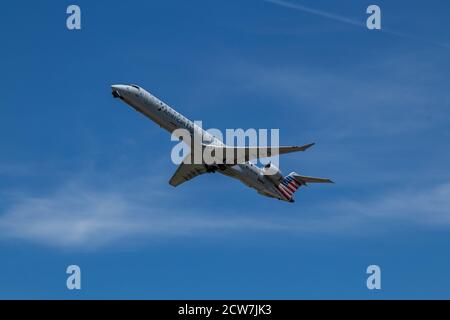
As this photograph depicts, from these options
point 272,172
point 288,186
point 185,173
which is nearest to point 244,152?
point 272,172

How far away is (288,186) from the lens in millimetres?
94625

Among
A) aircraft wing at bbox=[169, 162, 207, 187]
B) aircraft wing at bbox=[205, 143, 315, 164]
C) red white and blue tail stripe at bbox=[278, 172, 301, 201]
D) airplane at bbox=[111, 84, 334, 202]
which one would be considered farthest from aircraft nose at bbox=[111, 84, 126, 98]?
red white and blue tail stripe at bbox=[278, 172, 301, 201]

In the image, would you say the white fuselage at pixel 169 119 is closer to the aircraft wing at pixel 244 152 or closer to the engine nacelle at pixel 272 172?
the engine nacelle at pixel 272 172

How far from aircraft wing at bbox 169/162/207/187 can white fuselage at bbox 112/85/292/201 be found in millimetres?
1974

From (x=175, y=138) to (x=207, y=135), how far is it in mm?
4086

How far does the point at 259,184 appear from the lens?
3565 inches

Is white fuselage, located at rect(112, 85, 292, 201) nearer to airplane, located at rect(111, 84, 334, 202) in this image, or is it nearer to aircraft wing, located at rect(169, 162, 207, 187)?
airplane, located at rect(111, 84, 334, 202)

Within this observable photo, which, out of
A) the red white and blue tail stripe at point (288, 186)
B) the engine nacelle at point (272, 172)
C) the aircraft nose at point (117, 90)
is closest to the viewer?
the aircraft nose at point (117, 90)

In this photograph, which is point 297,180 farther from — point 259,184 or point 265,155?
point 265,155

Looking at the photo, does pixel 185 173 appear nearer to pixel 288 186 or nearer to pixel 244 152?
pixel 244 152

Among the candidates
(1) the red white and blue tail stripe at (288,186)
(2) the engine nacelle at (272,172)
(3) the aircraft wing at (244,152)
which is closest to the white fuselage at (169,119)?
(2) the engine nacelle at (272,172)

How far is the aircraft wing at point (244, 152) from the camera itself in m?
79.7

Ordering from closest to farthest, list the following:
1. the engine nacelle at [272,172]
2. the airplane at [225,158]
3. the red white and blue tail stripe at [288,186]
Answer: the airplane at [225,158] < the engine nacelle at [272,172] < the red white and blue tail stripe at [288,186]

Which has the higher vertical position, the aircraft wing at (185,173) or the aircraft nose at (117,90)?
the aircraft nose at (117,90)
